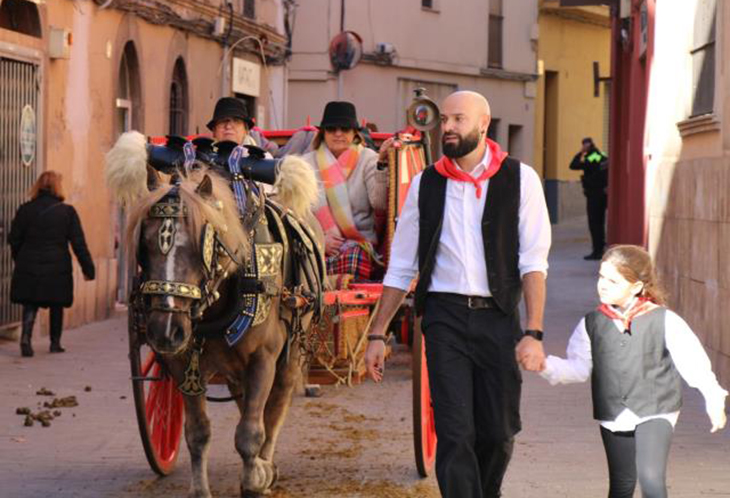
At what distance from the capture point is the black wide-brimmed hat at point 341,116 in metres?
10.3

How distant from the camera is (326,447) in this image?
9.64 metres

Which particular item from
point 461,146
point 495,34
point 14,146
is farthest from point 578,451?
point 495,34

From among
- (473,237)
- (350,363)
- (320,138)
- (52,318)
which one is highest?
(320,138)

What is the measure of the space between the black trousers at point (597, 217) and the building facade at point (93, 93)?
7.49 metres

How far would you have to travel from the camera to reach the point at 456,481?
6.50 meters

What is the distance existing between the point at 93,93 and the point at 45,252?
3.66 meters

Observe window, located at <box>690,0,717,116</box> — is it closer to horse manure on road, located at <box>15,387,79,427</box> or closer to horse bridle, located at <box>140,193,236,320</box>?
horse manure on road, located at <box>15,387,79,427</box>

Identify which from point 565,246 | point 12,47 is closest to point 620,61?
point 565,246

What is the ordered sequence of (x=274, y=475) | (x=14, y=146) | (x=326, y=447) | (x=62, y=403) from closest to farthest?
(x=274, y=475) → (x=326, y=447) → (x=62, y=403) → (x=14, y=146)

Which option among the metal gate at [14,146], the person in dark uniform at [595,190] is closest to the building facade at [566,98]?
the person in dark uniform at [595,190]

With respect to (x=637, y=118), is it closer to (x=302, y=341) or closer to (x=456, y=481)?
(x=302, y=341)

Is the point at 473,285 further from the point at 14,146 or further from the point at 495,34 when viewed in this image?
the point at 495,34

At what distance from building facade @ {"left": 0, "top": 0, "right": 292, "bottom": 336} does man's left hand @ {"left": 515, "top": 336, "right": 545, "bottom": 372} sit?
9907 mm

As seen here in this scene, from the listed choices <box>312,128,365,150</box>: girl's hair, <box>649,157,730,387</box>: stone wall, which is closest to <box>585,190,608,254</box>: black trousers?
<box>649,157,730,387</box>: stone wall
